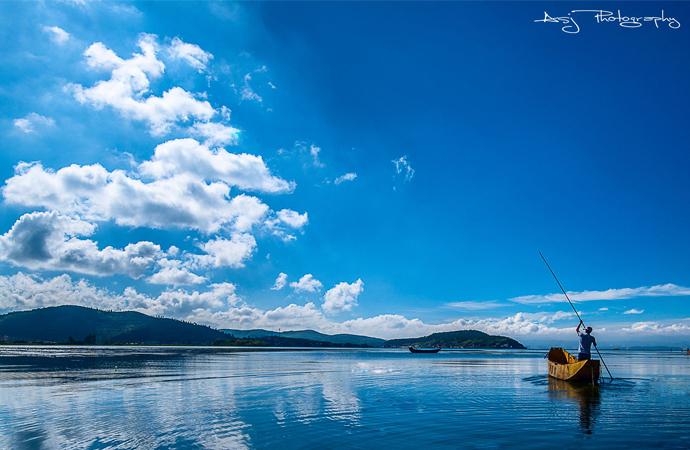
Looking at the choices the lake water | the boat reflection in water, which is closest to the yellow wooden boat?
the boat reflection in water

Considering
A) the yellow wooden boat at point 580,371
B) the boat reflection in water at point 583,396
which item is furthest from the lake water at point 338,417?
the yellow wooden boat at point 580,371

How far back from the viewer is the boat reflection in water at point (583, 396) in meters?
21.7

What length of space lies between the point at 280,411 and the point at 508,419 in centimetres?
1156

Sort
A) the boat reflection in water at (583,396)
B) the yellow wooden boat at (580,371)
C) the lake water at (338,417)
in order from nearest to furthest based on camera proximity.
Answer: the lake water at (338,417)
the boat reflection in water at (583,396)
the yellow wooden boat at (580,371)

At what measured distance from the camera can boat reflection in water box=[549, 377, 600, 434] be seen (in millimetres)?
21672

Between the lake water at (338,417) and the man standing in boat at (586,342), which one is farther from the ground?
the man standing in boat at (586,342)

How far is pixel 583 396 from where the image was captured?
30.6 meters

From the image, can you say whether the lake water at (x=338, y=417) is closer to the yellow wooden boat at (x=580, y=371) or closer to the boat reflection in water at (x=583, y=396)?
the boat reflection in water at (x=583, y=396)

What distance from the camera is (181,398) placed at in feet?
97.1

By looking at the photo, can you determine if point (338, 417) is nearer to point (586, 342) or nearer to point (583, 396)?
point (583, 396)

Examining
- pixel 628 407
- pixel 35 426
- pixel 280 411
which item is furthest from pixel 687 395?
pixel 35 426

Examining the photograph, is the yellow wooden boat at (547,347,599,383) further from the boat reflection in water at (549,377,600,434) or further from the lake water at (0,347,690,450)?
the lake water at (0,347,690,450)

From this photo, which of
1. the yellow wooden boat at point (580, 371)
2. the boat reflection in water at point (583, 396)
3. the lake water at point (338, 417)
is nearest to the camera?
the lake water at point (338, 417)

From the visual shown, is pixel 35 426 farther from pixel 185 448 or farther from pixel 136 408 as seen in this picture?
pixel 185 448
